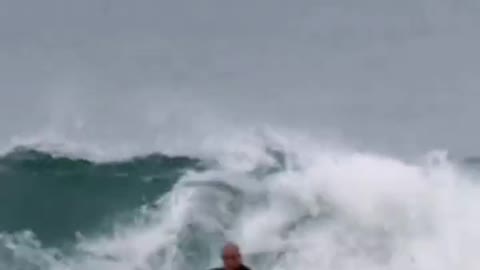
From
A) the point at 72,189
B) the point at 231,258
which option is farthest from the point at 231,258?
the point at 72,189

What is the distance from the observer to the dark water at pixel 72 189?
134ft

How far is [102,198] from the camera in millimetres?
42188

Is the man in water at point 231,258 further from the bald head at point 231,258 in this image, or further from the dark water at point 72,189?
the dark water at point 72,189

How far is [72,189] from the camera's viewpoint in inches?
1692

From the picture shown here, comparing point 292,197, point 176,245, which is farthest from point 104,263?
point 292,197

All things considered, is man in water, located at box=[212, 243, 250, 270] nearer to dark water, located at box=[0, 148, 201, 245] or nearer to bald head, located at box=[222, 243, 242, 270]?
bald head, located at box=[222, 243, 242, 270]

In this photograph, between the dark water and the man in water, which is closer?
the man in water

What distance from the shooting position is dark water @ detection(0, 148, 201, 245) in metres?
40.9

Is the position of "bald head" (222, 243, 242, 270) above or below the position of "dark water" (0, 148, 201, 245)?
below

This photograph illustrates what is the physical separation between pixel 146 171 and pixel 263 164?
2.99m

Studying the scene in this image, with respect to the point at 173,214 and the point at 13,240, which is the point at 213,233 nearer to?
the point at 173,214

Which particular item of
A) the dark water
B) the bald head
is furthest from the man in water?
the dark water

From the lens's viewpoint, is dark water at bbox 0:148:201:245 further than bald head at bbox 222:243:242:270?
Yes

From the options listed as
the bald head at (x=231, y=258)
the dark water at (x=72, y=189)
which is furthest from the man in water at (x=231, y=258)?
the dark water at (x=72, y=189)
